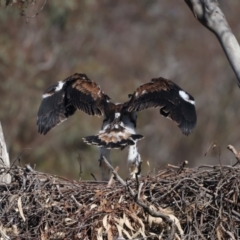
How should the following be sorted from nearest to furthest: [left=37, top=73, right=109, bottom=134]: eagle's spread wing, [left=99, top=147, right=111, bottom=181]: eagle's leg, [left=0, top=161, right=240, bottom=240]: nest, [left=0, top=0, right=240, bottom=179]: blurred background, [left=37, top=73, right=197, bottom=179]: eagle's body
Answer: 1. [left=0, top=161, right=240, bottom=240]: nest
2. [left=37, top=73, right=197, bottom=179]: eagle's body
3. [left=37, top=73, right=109, bottom=134]: eagle's spread wing
4. [left=99, top=147, right=111, bottom=181]: eagle's leg
5. [left=0, top=0, right=240, bottom=179]: blurred background

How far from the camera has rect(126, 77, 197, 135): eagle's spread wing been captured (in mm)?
9742

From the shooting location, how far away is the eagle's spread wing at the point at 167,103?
32.0 feet

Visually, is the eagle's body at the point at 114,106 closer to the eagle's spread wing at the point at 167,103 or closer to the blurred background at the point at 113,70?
the eagle's spread wing at the point at 167,103

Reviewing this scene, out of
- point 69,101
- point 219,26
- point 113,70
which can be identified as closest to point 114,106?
point 69,101

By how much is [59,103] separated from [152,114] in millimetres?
17187

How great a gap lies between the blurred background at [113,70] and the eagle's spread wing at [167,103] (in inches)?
191

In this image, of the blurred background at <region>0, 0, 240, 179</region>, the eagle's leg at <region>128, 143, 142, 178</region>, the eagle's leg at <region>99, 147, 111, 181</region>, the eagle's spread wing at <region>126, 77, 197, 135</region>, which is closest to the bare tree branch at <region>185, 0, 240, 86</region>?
the eagle's spread wing at <region>126, 77, 197, 135</region>

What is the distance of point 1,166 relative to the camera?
8.63 m

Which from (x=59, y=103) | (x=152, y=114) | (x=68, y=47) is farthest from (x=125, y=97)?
(x=59, y=103)

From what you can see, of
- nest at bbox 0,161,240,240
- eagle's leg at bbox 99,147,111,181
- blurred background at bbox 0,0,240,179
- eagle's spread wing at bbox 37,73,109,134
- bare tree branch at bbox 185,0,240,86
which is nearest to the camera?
nest at bbox 0,161,240,240

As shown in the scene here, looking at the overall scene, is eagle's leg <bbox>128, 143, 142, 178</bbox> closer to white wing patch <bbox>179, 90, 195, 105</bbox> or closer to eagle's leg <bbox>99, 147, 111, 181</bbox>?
eagle's leg <bbox>99, 147, 111, 181</bbox>

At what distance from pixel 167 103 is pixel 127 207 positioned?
88.6 inches

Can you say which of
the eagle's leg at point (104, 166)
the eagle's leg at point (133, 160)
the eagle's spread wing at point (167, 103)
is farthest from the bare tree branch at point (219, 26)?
the eagle's leg at point (104, 166)

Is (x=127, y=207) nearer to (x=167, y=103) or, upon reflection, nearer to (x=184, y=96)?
(x=167, y=103)
